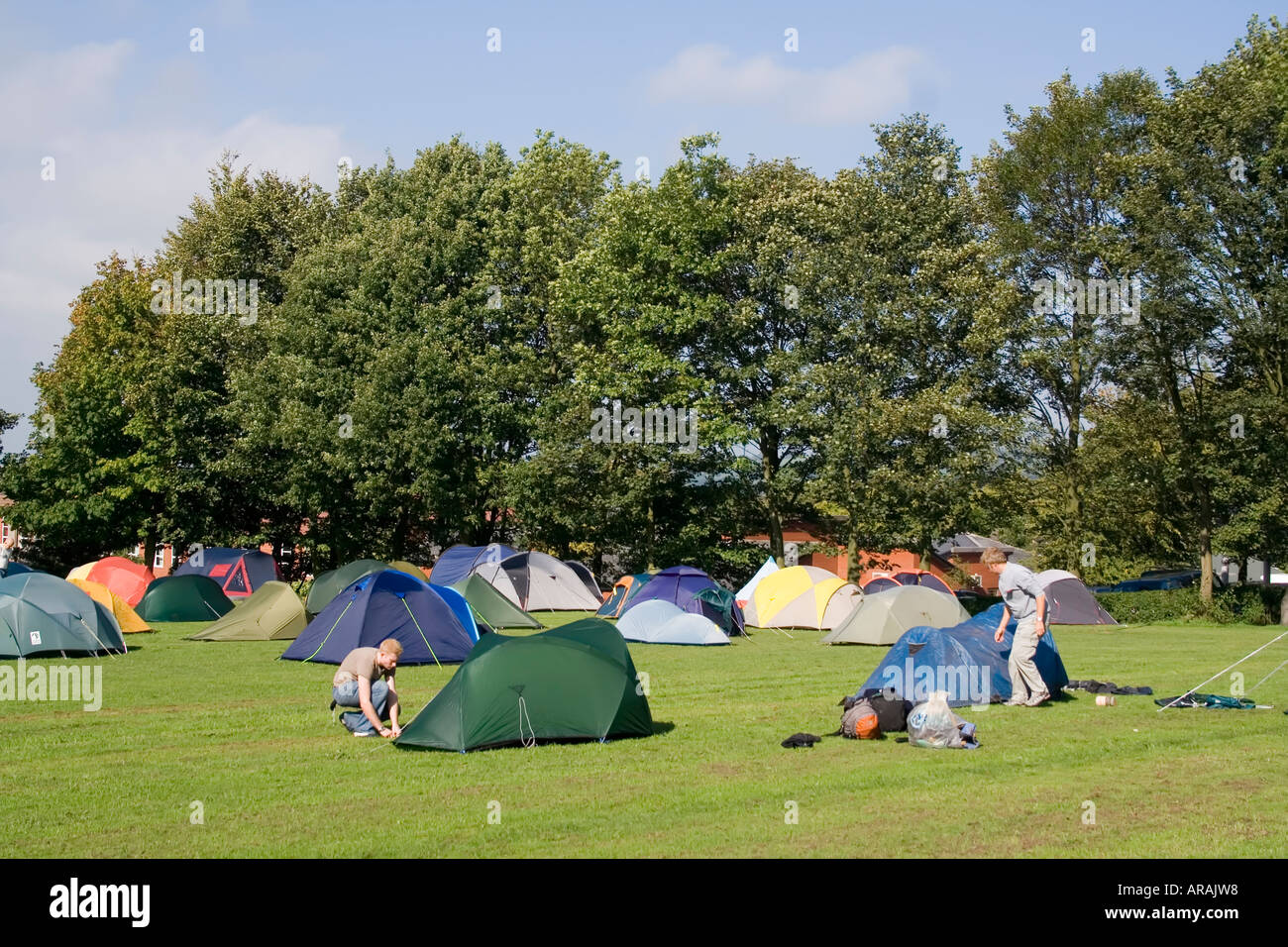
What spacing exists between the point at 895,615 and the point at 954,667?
11.1 meters

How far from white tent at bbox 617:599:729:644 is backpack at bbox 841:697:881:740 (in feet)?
41.4

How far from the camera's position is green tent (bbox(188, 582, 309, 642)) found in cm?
2547

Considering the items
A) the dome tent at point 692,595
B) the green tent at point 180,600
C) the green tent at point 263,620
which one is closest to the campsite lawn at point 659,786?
the green tent at point 263,620

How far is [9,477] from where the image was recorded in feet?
141

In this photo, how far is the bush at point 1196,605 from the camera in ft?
114

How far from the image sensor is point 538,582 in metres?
36.1

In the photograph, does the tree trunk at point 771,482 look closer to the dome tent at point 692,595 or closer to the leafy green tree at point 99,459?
the dome tent at point 692,595

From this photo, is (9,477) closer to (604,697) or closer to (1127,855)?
(604,697)

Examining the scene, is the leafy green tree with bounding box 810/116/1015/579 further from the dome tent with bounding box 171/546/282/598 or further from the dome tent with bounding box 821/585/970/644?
the dome tent with bounding box 171/546/282/598

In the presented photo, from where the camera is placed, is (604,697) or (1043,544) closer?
(604,697)

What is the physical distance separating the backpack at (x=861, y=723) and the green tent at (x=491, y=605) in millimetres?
14801

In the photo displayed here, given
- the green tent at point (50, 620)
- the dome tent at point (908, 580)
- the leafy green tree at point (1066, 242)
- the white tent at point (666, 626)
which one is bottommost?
the white tent at point (666, 626)
